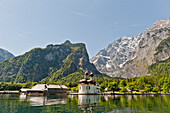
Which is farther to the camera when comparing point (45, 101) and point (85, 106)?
point (45, 101)

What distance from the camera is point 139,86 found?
4825 inches

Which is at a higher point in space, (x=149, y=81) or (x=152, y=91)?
(x=149, y=81)

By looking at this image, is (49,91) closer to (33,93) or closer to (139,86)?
(33,93)

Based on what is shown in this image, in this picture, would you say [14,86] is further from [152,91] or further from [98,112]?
[98,112]

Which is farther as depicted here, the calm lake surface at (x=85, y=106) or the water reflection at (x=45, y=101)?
the water reflection at (x=45, y=101)

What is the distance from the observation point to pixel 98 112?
29453 mm

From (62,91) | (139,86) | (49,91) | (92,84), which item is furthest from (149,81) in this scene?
(49,91)

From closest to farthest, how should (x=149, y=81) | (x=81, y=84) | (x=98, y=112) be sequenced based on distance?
(x=98, y=112)
(x=81, y=84)
(x=149, y=81)

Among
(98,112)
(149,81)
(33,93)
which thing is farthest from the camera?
(149,81)

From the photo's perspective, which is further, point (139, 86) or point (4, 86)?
point (4, 86)

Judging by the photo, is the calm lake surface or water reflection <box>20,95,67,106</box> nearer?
the calm lake surface

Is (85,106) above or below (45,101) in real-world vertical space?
above

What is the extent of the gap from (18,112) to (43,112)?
5568 millimetres

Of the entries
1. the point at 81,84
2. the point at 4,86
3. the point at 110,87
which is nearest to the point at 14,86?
the point at 4,86
